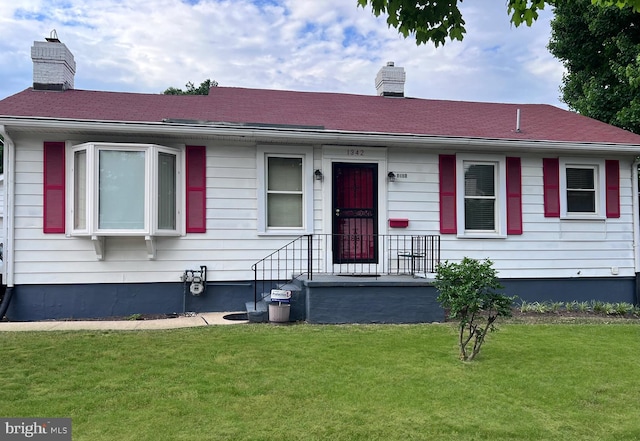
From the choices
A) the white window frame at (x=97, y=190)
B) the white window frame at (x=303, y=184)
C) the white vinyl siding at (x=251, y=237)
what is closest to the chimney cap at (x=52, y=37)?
the white vinyl siding at (x=251, y=237)

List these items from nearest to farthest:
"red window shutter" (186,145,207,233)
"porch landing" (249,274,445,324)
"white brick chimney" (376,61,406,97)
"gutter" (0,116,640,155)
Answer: "porch landing" (249,274,445,324) < "gutter" (0,116,640,155) < "red window shutter" (186,145,207,233) < "white brick chimney" (376,61,406,97)

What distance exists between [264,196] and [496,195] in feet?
13.7

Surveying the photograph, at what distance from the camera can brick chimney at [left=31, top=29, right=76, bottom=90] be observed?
28.8 ft

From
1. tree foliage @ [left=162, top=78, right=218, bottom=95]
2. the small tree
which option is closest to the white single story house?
the small tree

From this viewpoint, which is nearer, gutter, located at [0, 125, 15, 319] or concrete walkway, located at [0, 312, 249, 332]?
concrete walkway, located at [0, 312, 249, 332]

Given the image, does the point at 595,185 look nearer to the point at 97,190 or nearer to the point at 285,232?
the point at 285,232

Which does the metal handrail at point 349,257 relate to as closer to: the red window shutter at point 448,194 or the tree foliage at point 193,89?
the red window shutter at point 448,194

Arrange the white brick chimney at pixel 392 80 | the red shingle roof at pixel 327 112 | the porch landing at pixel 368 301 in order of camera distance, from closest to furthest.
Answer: the porch landing at pixel 368 301 < the red shingle roof at pixel 327 112 < the white brick chimney at pixel 392 80

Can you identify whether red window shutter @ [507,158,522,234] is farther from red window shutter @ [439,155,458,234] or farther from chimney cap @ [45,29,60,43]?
chimney cap @ [45,29,60,43]

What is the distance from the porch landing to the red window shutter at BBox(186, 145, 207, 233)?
71.1 inches

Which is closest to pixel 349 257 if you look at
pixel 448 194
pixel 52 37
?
pixel 448 194

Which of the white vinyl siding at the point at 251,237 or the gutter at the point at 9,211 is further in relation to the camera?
the white vinyl siding at the point at 251,237

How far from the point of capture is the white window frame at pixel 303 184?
775 centimetres

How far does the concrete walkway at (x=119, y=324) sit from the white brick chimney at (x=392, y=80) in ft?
22.8
